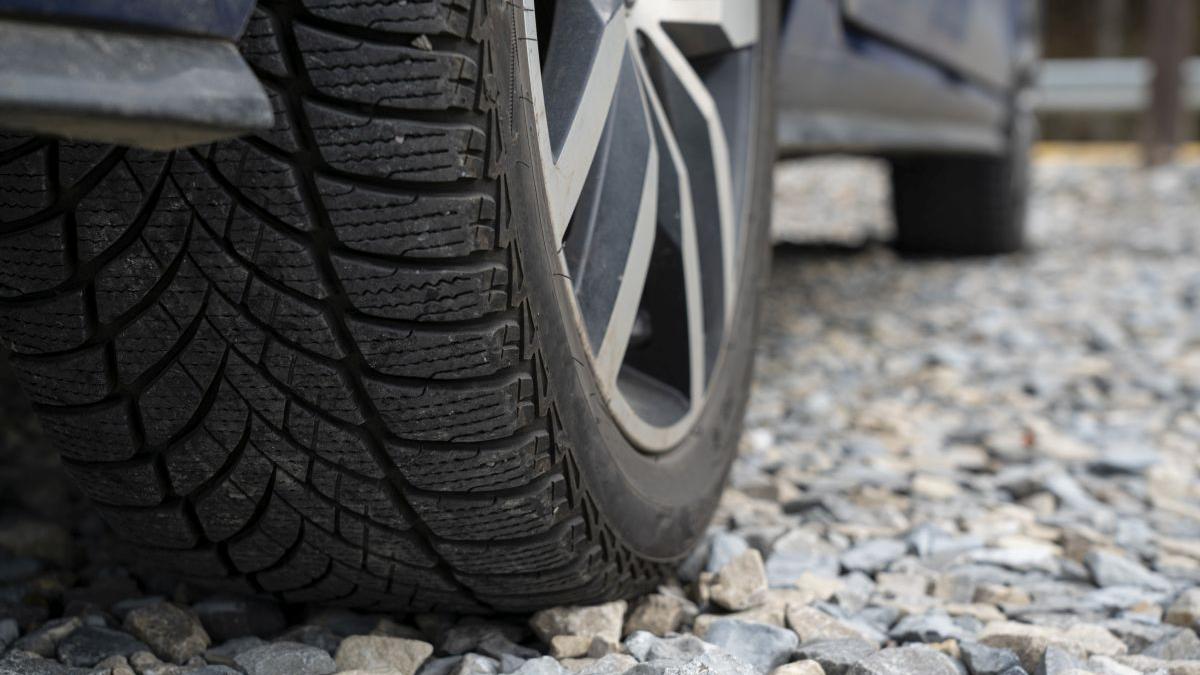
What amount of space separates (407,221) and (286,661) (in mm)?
405

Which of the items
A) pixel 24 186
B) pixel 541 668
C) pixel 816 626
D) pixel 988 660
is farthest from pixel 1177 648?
pixel 24 186

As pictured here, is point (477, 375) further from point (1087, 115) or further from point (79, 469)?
point (1087, 115)

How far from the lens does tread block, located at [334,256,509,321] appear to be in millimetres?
813

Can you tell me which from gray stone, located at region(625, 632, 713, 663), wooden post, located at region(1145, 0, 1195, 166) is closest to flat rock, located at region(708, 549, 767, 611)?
gray stone, located at region(625, 632, 713, 663)

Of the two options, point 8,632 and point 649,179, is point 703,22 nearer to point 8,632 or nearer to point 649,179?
point 649,179

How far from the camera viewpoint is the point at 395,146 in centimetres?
79

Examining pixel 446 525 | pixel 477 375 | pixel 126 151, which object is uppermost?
pixel 126 151

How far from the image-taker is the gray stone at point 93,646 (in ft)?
3.28

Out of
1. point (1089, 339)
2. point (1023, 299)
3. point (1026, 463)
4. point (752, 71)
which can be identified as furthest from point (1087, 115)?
point (752, 71)

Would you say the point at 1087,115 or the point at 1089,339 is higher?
the point at 1087,115

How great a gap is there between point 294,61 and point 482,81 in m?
0.12

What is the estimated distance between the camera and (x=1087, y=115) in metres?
7.02

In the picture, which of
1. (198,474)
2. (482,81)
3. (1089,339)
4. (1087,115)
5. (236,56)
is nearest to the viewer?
(236,56)

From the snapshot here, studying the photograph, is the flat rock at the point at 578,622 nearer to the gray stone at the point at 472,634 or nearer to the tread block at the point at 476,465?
the gray stone at the point at 472,634
